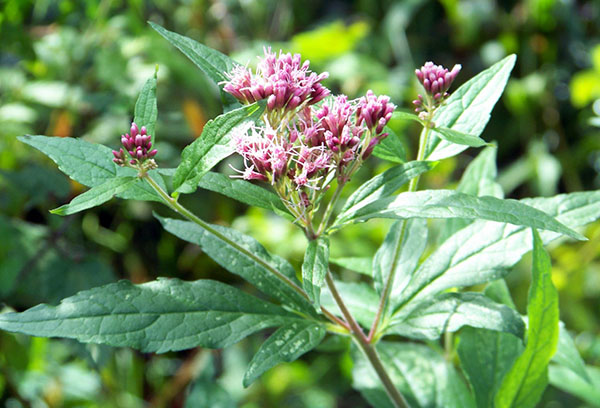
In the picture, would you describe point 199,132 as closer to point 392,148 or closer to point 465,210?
point 392,148

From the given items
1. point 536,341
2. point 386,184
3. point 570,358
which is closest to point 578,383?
point 570,358

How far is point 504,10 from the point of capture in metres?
2.79

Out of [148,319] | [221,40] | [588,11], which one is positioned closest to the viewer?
[148,319]

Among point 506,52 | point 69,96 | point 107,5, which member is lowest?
point 506,52

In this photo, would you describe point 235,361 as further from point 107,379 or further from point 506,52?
point 506,52

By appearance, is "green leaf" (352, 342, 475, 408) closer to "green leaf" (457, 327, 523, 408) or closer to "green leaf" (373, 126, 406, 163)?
"green leaf" (457, 327, 523, 408)

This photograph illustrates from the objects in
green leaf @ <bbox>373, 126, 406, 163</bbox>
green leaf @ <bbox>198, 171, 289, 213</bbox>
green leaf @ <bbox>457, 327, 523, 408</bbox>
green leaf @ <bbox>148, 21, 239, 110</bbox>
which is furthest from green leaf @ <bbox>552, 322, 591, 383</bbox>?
green leaf @ <bbox>148, 21, 239, 110</bbox>

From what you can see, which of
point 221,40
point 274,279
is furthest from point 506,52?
point 274,279

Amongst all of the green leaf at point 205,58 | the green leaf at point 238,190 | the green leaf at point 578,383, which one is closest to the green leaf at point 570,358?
the green leaf at point 578,383

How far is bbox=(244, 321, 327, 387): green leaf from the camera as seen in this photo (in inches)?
26.2

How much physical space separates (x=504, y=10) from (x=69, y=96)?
208 centimetres

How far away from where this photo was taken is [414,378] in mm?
1014

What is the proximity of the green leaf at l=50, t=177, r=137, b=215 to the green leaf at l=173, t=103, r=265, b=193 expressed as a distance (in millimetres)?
64

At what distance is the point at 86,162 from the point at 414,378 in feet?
2.18
